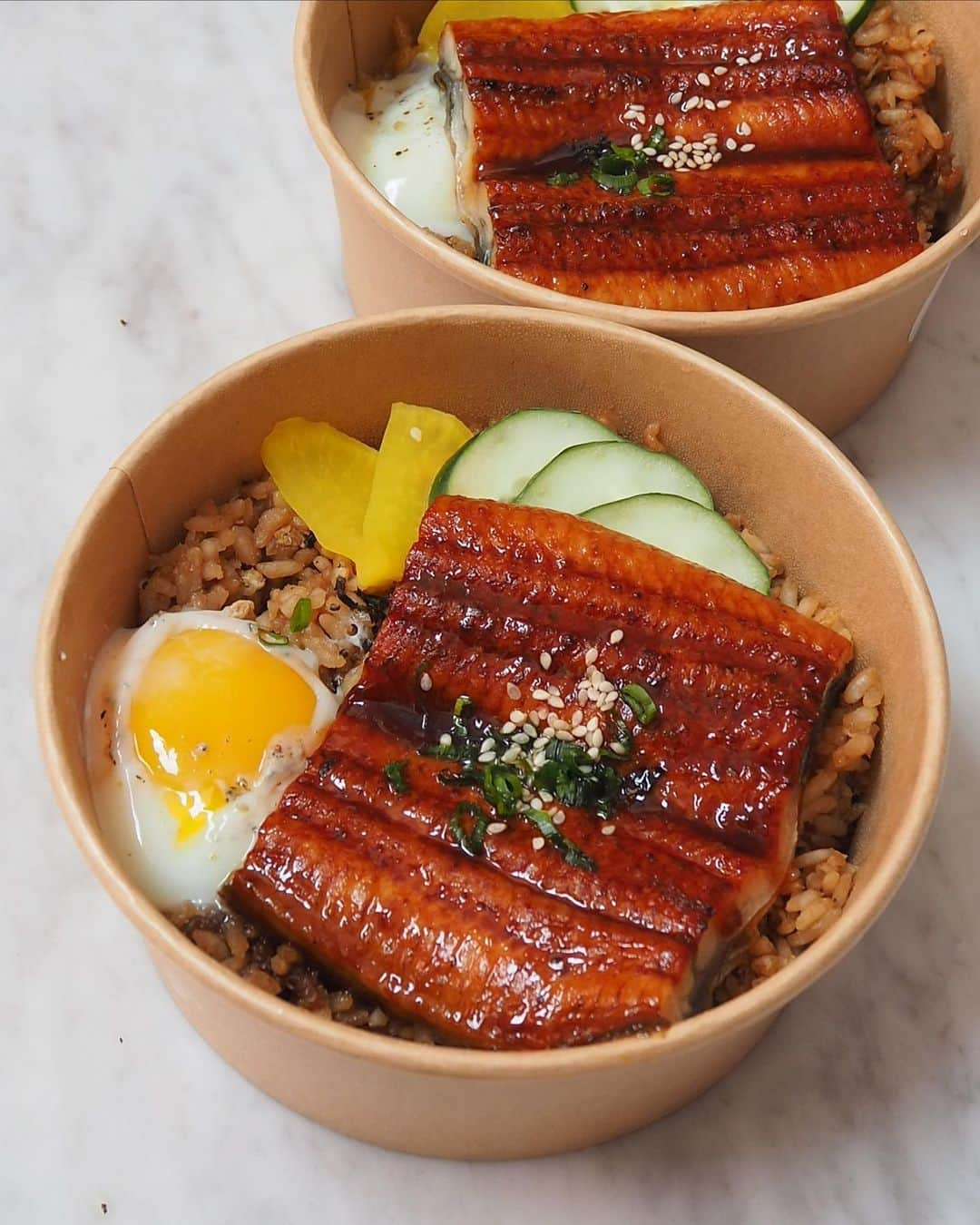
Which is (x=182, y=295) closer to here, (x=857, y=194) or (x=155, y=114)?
(x=155, y=114)

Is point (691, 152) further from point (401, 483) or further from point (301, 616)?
point (301, 616)

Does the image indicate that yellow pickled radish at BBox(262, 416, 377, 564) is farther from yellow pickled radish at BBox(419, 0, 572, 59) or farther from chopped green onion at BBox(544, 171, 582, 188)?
yellow pickled radish at BBox(419, 0, 572, 59)

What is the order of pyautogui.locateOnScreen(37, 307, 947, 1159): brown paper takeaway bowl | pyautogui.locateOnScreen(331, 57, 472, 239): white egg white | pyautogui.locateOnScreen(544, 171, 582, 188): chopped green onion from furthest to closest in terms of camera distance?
pyautogui.locateOnScreen(331, 57, 472, 239): white egg white < pyautogui.locateOnScreen(544, 171, 582, 188): chopped green onion < pyautogui.locateOnScreen(37, 307, 947, 1159): brown paper takeaway bowl

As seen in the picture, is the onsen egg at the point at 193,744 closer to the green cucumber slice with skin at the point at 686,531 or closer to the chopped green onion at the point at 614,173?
the green cucumber slice with skin at the point at 686,531

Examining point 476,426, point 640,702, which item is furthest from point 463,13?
point 640,702

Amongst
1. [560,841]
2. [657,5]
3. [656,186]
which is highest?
[657,5]

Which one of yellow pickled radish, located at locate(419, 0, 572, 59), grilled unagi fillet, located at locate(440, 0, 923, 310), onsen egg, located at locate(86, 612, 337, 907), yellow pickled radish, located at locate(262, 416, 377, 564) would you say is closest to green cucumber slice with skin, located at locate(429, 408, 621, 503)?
yellow pickled radish, located at locate(262, 416, 377, 564)

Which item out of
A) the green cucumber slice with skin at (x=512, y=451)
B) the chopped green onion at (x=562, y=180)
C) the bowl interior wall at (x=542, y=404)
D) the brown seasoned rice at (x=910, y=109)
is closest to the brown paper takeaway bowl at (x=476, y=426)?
the bowl interior wall at (x=542, y=404)
